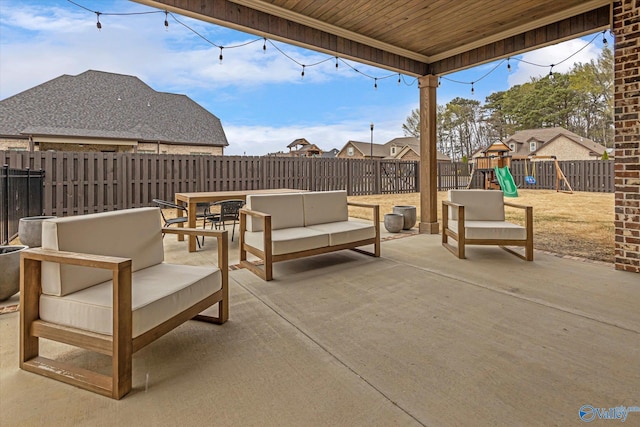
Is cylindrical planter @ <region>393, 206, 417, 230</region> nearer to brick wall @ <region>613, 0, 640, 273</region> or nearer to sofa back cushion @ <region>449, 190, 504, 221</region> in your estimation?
sofa back cushion @ <region>449, 190, 504, 221</region>

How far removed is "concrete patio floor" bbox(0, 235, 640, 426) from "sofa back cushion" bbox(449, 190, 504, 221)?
4.97 feet

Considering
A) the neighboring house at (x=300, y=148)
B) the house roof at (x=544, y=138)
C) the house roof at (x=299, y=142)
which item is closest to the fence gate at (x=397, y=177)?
the neighboring house at (x=300, y=148)

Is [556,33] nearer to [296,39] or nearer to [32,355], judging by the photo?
[296,39]

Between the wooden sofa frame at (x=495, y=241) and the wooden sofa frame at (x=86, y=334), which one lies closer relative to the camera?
the wooden sofa frame at (x=86, y=334)

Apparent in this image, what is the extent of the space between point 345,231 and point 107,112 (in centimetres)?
1454

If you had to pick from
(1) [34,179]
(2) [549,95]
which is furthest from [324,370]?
(2) [549,95]

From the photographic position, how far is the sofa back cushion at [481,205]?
15.1 ft

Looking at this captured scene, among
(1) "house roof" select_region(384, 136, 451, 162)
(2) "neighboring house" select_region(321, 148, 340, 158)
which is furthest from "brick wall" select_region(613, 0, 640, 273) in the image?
(2) "neighboring house" select_region(321, 148, 340, 158)

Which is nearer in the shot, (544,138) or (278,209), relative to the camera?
(278,209)

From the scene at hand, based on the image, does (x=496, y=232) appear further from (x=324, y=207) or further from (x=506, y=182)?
(x=506, y=182)

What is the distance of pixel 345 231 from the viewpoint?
390 centimetres

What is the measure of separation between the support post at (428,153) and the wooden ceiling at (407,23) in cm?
58

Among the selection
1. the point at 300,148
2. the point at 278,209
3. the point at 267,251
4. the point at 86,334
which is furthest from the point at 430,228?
the point at 300,148

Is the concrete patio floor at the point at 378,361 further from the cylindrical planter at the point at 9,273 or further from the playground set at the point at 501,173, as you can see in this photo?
the playground set at the point at 501,173
